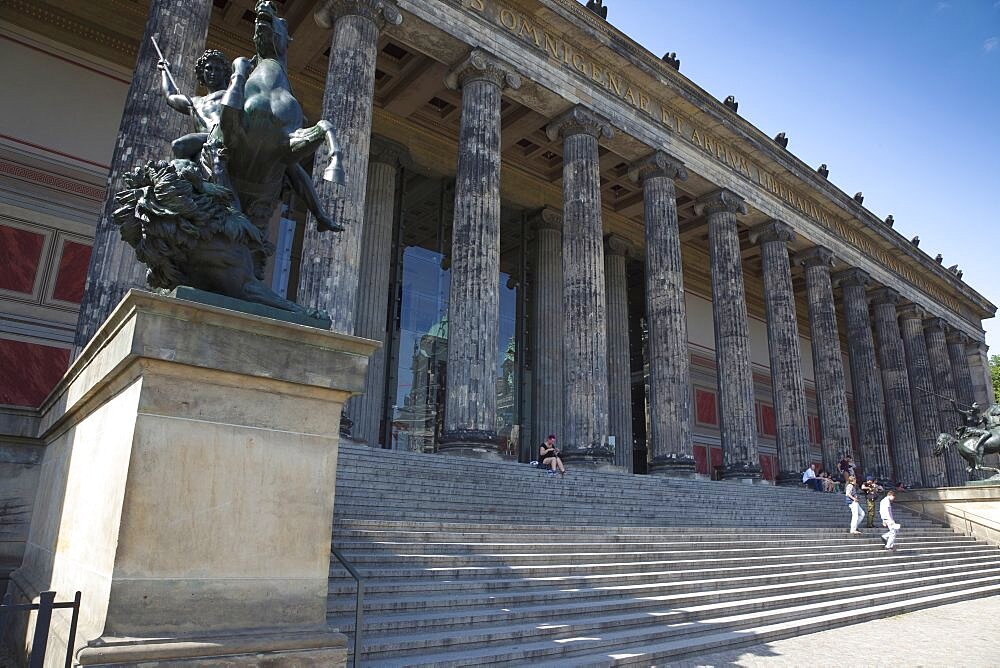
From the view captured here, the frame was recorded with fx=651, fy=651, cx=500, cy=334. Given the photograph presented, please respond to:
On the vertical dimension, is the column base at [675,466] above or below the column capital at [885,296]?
below

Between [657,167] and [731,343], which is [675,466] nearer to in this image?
[731,343]

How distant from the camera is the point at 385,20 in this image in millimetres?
14727

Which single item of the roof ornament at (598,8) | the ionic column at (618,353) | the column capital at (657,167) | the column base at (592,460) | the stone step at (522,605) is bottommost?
the stone step at (522,605)

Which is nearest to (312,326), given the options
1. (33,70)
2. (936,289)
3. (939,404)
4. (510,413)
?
(33,70)

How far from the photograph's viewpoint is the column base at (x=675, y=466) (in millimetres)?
17812

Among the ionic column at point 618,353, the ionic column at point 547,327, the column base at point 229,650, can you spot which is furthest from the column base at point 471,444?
the column base at point 229,650

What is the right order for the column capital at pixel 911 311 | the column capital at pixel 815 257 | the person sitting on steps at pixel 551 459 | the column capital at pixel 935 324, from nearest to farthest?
1. the person sitting on steps at pixel 551 459
2. the column capital at pixel 815 257
3. the column capital at pixel 911 311
4. the column capital at pixel 935 324

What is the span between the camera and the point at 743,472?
19.2m

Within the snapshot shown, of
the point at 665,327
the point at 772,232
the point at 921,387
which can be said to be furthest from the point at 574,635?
the point at 921,387

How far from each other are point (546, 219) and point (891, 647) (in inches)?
710

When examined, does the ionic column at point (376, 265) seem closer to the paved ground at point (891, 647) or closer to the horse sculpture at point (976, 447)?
the paved ground at point (891, 647)

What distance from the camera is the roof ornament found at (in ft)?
60.8

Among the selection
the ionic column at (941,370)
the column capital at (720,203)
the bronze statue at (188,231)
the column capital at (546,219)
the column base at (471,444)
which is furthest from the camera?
the ionic column at (941,370)

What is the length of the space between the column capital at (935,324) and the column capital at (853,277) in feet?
24.4
